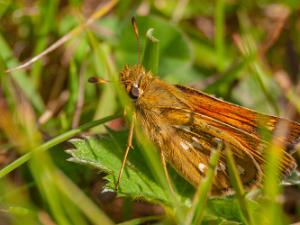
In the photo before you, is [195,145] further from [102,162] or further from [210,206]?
[102,162]

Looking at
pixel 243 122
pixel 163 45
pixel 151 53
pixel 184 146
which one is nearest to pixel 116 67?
pixel 163 45

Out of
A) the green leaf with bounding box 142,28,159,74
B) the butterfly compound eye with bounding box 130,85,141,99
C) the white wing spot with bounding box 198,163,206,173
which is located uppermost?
the green leaf with bounding box 142,28,159,74

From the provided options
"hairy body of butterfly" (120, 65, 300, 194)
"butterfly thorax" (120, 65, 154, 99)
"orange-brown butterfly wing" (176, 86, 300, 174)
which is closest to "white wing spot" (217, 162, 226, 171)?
"hairy body of butterfly" (120, 65, 300, 194)

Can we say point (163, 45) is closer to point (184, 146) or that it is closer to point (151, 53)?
point (151, 53)

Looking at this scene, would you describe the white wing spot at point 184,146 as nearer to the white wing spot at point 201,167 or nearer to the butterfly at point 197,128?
the butterfly at point 197,128

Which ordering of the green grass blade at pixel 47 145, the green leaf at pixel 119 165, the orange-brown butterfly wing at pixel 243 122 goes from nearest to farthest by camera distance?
the green grass blade at pixel 47 145 → the green leaf at pixel 119 165 → the orange-brown butterfly wing at pixel 243 122

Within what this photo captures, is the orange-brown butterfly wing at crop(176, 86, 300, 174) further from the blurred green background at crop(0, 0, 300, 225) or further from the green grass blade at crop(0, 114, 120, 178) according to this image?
the green grass blade at crop(0, 114, 120, 178)

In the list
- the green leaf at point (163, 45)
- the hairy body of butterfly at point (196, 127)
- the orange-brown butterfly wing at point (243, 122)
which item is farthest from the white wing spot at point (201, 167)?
the green leaf at point (163, 45)

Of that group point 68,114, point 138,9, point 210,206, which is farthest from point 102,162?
point 138,9
